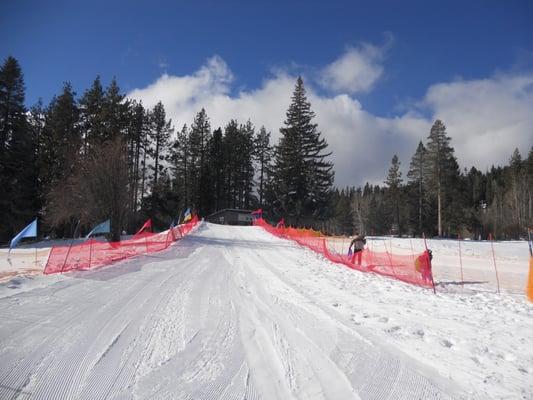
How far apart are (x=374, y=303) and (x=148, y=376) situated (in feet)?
19.4

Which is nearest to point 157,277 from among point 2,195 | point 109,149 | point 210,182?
point 109,149

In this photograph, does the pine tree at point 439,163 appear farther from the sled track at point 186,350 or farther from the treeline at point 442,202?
the sled track at point 186,350

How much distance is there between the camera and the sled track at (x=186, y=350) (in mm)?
4148

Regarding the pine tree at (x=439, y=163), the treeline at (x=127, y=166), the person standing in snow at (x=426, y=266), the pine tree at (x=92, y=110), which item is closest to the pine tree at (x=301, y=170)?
the treeline at (x=127, y=166)

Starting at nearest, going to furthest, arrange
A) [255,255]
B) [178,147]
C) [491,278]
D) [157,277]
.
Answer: [157,277], [491,278], [255,255], [178,147]

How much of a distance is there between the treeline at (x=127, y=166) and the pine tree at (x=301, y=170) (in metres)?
0.14

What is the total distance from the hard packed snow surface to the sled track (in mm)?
21

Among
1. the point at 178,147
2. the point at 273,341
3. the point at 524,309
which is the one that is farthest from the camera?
the point at 178,147

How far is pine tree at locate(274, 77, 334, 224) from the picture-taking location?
50.2 m

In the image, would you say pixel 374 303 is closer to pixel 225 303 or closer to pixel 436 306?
pixel 436 306

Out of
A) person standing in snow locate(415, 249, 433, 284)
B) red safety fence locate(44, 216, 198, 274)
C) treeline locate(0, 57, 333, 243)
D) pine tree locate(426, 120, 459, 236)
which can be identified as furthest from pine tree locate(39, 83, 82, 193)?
pine tree locate(426, 120, 459, 236)

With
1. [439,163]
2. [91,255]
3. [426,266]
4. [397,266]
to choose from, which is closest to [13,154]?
[91,255]

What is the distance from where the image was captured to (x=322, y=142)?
170ft

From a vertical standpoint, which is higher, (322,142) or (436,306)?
(322,142)
